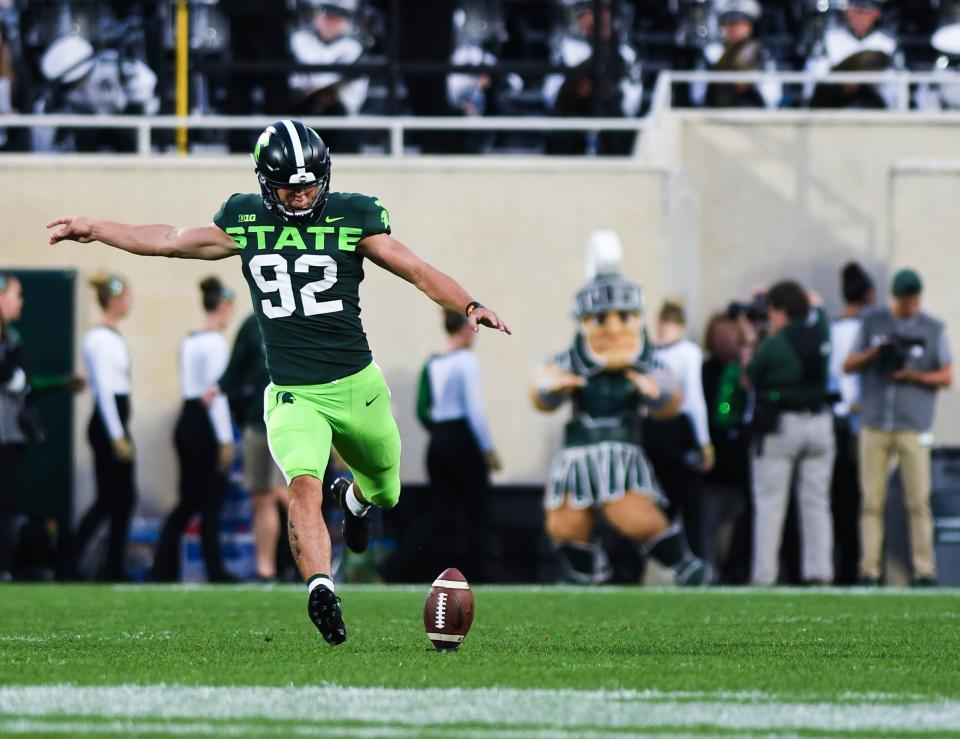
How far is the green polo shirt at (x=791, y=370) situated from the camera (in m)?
12.9

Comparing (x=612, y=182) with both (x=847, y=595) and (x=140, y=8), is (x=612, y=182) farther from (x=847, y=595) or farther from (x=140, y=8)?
(x=847, y=595)

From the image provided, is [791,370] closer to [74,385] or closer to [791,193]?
[791,193]

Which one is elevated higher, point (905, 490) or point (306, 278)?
point (306, 278)

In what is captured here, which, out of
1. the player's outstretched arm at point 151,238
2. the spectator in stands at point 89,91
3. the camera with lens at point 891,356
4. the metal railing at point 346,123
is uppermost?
the spectator in stands at point 89,91

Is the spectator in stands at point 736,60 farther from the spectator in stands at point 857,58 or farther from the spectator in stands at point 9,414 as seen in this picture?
the spectator in stands at point 9,414

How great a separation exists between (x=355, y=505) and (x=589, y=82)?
Result: 321 inches

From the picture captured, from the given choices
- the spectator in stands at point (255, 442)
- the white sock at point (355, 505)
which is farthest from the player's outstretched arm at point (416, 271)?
the spectator in stands at point (255, 442)

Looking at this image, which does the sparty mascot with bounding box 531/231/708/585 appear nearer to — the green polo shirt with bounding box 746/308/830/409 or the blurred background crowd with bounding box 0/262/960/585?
the blurred background crowd with bounding box 0/262/960/585

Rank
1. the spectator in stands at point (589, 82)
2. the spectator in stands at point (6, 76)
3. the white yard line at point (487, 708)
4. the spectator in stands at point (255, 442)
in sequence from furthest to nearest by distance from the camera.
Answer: the spectator in stands at point (6, 76) → the spectator in stands at point (589, 82) → the spectator in stands at point (255, 442) → the white yard line at point (487, 708)

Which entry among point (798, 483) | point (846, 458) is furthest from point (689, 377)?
point (846, 458)

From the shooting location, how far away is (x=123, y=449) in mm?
13188

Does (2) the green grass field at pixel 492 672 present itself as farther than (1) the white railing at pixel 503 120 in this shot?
No

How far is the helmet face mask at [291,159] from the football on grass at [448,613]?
147cm

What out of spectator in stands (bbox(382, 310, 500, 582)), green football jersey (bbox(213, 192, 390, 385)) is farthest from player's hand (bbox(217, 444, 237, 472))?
green football jersey (bbox(213, 192, 390, 385))
